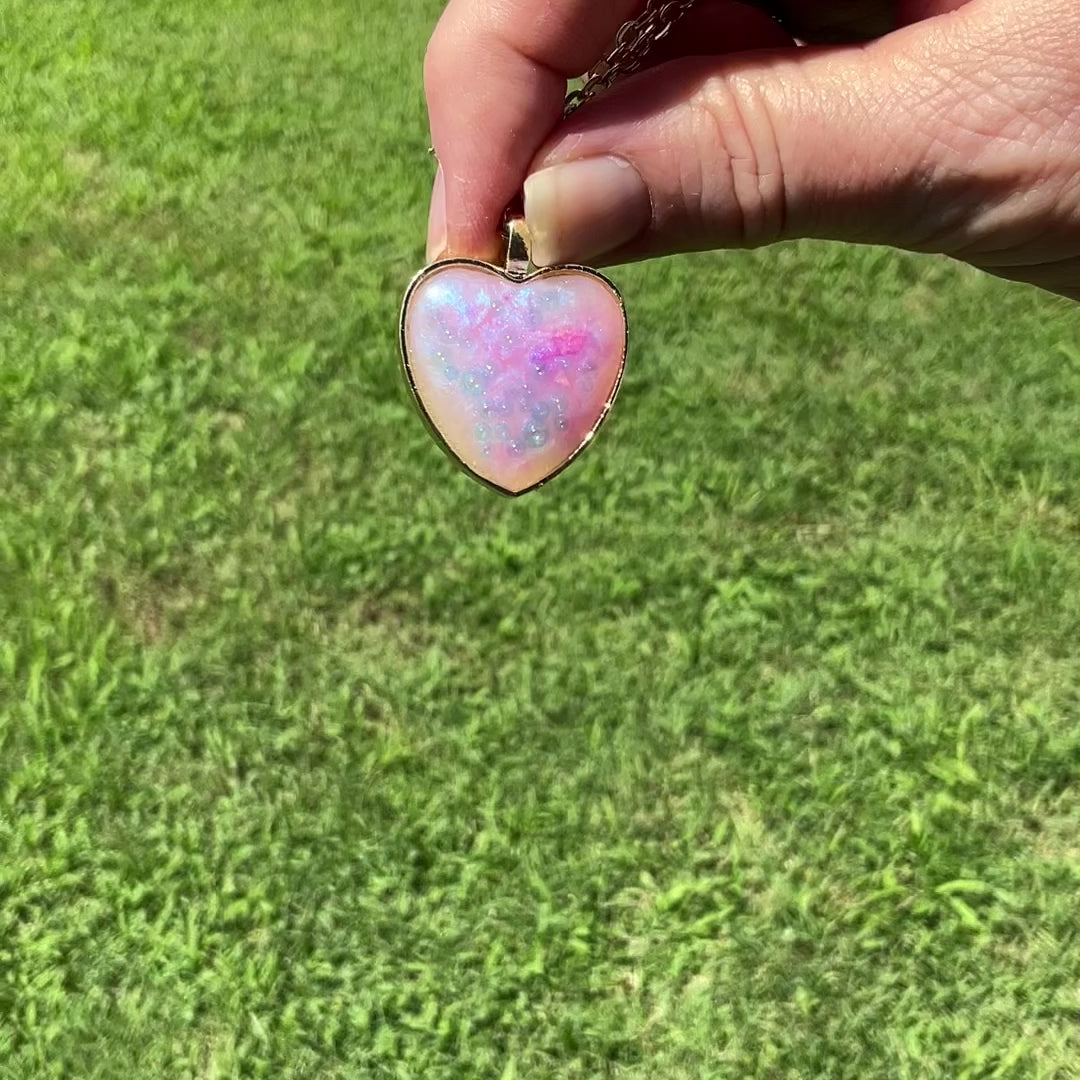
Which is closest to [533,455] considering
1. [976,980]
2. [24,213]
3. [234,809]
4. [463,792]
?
[463,792]

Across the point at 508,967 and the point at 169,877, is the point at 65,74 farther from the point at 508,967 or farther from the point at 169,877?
the point at 508,967

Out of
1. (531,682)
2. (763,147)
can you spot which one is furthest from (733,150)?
(531,682)

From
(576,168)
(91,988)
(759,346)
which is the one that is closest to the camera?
→ (576,168)

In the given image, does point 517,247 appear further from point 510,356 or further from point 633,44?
point 633,44

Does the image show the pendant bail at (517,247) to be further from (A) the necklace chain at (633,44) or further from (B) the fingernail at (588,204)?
(A) the necklace chain at (633,44)

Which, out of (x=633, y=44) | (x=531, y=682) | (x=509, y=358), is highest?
(x=633, y=44)

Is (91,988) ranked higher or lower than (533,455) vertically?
lower
